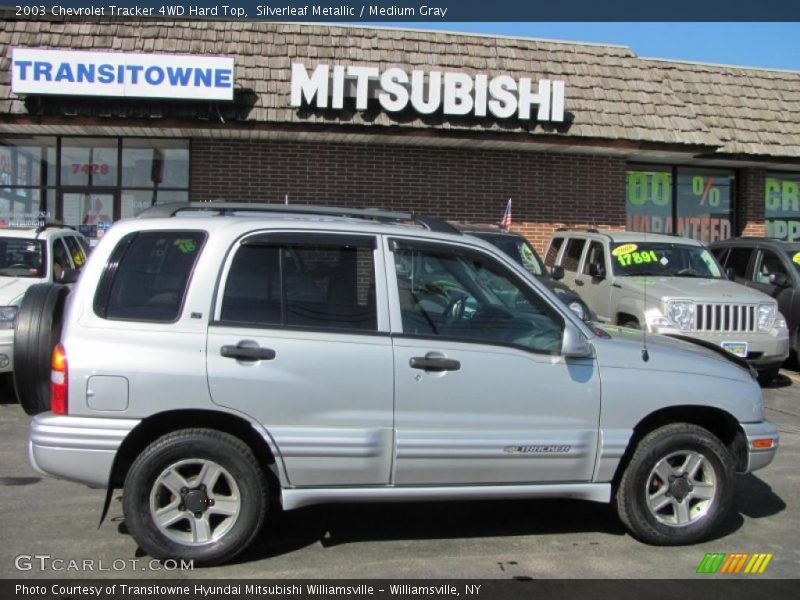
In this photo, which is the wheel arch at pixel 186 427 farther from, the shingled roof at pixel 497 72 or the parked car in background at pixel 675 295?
the shingled roof at pixel 497 72

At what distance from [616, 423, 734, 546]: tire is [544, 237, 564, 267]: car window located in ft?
23.5

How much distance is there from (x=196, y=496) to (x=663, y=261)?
7.47 metres

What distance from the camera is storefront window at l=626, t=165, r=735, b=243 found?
14398 mm

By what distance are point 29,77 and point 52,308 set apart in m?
7.62

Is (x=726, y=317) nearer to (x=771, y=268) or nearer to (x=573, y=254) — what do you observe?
(x=771, y=268)

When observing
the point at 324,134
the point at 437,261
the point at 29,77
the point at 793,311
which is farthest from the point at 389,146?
the point at 437,261

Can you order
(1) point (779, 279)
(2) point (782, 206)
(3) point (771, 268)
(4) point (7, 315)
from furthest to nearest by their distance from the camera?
(2) point (782, 206)
(3) point (771, 268)
(1) point (779, 279)
(4) point (7, 315)

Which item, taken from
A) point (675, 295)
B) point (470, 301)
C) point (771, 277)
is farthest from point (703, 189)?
point (470, 301)

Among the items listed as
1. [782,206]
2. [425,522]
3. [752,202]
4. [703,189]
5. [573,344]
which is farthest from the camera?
[782,206]

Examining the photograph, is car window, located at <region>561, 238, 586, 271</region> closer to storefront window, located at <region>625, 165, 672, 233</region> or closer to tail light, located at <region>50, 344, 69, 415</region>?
storefront window, located at <region>625, 165, 672, 233</region>

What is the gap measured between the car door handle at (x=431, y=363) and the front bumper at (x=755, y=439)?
6.08 ft

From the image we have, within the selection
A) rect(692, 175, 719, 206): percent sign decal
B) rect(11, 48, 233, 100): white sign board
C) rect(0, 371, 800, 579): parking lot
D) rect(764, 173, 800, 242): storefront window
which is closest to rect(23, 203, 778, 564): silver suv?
rect(0, 371, 800, 579): parking lot

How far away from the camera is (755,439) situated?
4488mm

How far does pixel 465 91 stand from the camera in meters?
11.6
